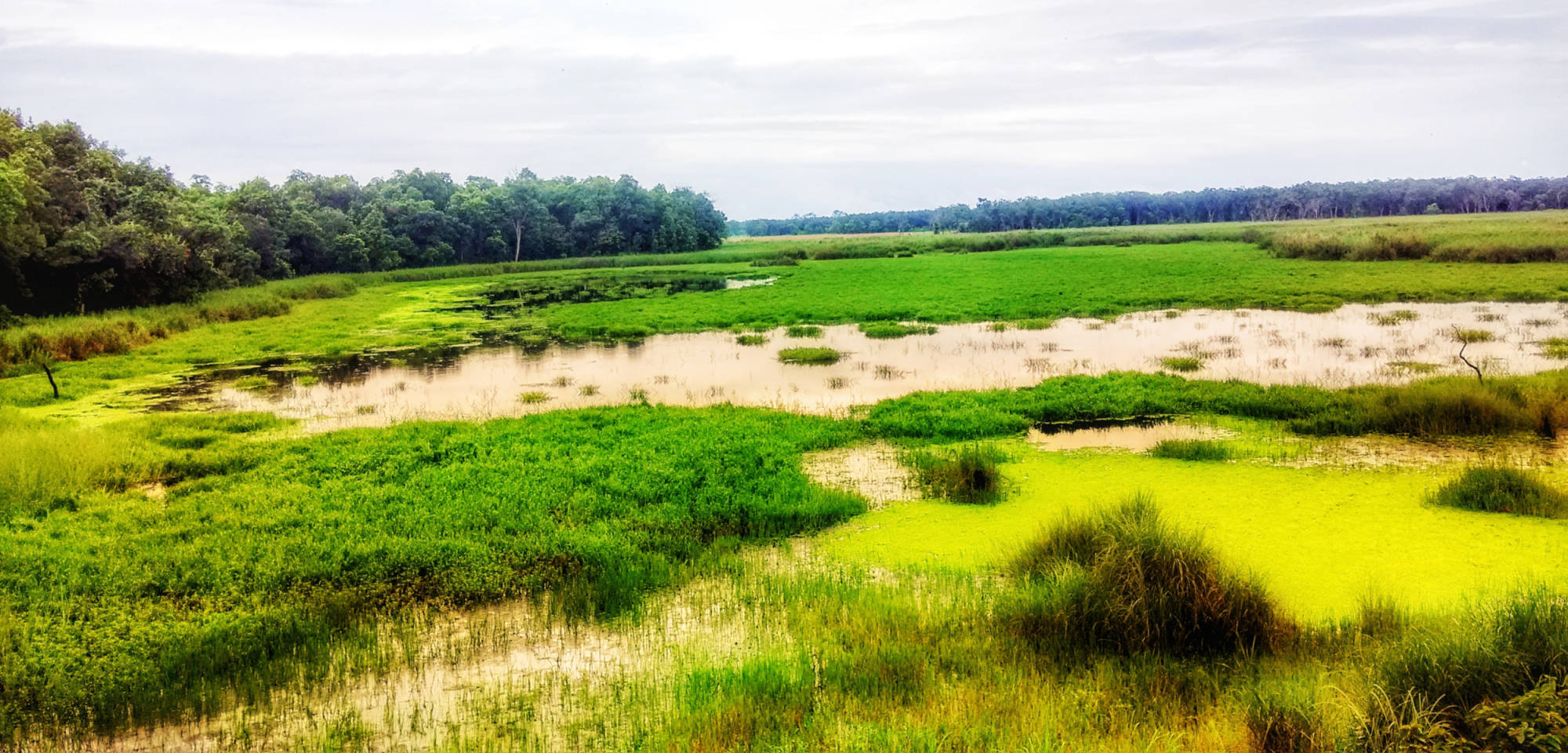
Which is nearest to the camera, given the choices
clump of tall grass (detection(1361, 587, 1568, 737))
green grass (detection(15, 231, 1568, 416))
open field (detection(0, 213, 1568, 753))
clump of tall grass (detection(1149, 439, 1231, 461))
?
clump of tall grass (detection(1361, 587, 1568, 737))

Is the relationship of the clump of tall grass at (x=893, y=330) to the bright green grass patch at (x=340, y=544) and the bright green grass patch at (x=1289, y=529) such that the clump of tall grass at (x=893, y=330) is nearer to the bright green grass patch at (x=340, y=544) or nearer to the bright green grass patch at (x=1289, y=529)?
the bright green grass patch at (x=340, y=544)

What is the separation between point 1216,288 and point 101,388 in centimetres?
3751

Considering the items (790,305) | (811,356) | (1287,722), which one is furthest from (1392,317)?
(1287,722)

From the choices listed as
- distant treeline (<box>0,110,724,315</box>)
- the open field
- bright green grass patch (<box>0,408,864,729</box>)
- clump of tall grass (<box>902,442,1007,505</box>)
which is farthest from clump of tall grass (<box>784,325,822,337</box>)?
distant treeline (<box>0,110,724,315</box>)

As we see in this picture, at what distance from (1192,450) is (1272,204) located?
17162cm

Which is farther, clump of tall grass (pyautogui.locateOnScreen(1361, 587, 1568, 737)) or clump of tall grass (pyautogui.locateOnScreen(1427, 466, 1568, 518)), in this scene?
clump of tall grass (pyautogui.locateOnScreen(1427, 466, 1568, 518))

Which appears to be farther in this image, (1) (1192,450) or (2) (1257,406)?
(2) (1257,406)

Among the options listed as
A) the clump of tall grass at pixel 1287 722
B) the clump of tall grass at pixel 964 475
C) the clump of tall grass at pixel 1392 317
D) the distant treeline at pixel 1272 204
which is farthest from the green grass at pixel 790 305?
the distant treeline at pixel 1272 204

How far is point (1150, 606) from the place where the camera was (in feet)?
22.4

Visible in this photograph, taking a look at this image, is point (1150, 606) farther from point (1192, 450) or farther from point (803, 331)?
point (803, 331)

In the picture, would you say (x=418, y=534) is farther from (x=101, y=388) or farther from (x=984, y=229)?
(x=984, y=229)

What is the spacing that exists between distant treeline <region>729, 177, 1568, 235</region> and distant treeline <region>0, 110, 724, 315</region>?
7324 centimetres

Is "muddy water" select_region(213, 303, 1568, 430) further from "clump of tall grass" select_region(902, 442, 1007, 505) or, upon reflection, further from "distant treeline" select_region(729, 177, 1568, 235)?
"distant treeline" select_region(729, 177, 1568, 235)

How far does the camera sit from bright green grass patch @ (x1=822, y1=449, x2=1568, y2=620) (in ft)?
26.1
